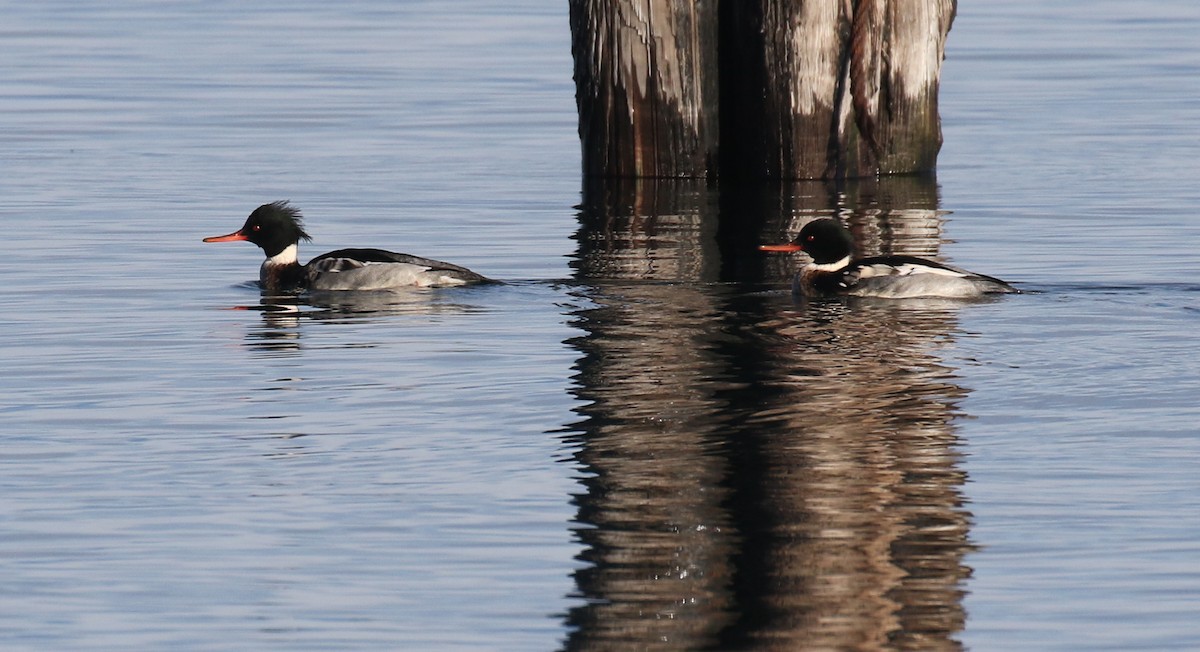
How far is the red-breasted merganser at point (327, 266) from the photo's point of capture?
1394 centimetres

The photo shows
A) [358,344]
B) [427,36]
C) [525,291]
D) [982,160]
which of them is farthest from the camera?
[427,36]

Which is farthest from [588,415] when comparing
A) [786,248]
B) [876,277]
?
[786,248]

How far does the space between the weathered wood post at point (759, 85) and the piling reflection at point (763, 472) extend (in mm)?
3994

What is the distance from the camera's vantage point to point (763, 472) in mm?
8766

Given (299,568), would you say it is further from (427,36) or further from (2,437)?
(427,36)

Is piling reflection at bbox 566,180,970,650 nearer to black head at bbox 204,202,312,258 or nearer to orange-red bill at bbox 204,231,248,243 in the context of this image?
black head at bbox 204,202,312,258

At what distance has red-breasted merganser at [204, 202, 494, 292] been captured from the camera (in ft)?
45.7

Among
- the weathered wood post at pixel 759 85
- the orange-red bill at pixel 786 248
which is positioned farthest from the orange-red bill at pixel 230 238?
the weathered wood post at pixel 759 85

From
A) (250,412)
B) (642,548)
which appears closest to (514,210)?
(250,412)

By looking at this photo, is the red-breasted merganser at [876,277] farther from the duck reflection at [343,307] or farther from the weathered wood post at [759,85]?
the weathered wood post at [759,85]

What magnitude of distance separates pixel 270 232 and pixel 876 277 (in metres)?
4.12

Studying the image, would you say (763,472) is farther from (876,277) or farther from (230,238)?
(230,238)

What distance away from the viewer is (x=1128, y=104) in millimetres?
23984

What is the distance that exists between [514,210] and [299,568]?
10236 mm
